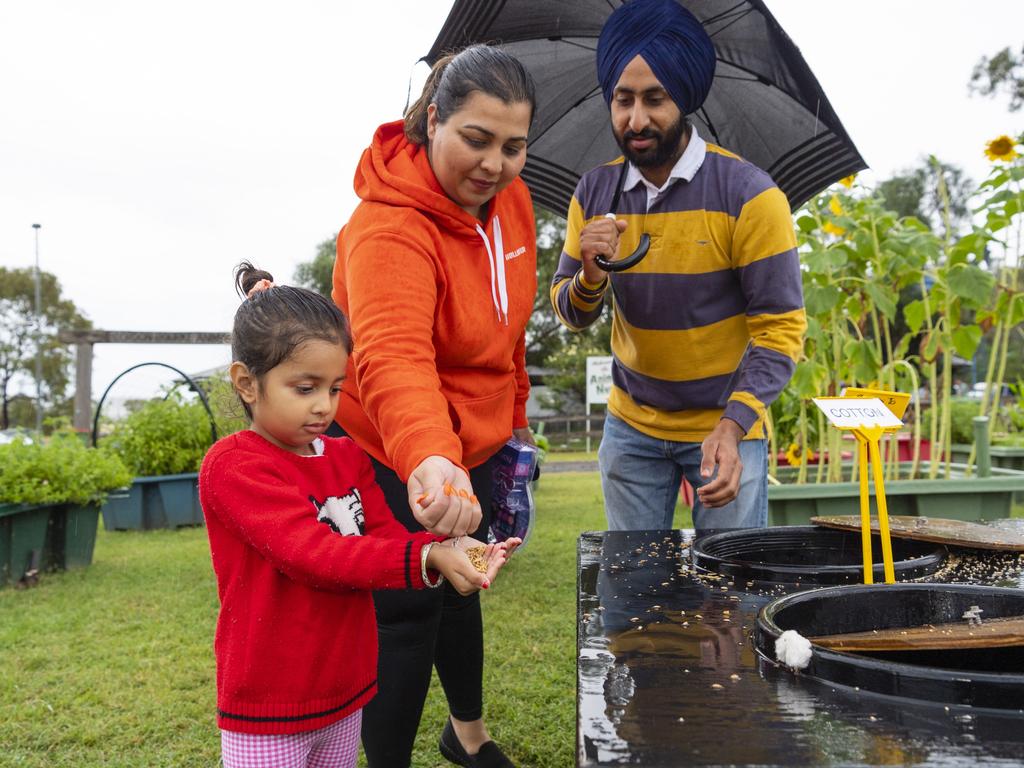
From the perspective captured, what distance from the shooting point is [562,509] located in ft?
21.5

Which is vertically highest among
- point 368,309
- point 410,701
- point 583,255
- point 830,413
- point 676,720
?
point 583,255

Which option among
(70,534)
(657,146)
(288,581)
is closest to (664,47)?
(657,146)

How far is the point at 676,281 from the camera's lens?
199 centimetres

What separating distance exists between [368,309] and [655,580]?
0.61m

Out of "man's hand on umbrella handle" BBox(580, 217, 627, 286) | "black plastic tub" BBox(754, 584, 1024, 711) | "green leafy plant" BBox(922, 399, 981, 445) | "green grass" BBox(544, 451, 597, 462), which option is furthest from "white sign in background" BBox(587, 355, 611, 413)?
"black plastic tub" BBox(754, 584, 1024, 711)

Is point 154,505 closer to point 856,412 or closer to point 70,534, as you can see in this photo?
point 70,534

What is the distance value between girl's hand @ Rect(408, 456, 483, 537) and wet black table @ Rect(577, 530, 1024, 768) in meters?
0.20

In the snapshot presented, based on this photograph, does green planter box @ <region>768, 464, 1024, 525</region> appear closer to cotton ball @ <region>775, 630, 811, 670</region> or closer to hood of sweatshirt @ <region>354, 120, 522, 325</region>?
hood of sweatshirt @ <region>354, 120, 522, 325</region>

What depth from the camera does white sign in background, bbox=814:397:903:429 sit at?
1117mm

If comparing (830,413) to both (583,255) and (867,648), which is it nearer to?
(867,648)

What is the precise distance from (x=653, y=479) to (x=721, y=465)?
0.50m

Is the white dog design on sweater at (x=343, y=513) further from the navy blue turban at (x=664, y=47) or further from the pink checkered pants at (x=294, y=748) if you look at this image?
the navy blue turban at (x=664, y=47)

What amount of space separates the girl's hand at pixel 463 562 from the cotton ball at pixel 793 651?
0.42m

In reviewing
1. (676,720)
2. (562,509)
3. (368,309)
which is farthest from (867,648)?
(562,509)
